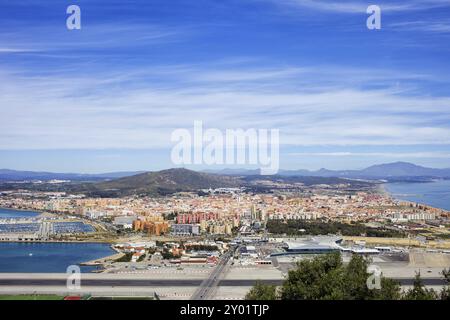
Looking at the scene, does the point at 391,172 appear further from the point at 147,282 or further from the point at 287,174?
the point at 147,282

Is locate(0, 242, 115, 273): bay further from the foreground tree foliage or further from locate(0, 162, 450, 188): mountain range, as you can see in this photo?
locate(0, 162, 450, 188): mountain range

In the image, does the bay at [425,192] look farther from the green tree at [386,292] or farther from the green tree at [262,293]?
the green tree at [262,293]

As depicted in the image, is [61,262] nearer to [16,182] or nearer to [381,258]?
[381,258]

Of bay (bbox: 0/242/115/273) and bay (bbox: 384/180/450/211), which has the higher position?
bay (bbox: 0/242/115/273)

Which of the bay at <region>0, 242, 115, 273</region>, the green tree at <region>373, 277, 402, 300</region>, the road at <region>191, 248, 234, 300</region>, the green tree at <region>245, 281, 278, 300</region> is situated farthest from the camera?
the bay at <region>0, 242, 115, 273</region>

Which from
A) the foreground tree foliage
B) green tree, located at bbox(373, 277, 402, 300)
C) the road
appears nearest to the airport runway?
the road
